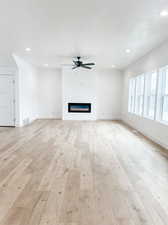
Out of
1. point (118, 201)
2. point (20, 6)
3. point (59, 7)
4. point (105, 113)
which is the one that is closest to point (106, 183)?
point (118, 201)

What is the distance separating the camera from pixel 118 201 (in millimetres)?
1888

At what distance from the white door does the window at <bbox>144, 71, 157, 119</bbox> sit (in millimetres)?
5403

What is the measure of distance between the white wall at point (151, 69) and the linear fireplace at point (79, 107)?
88.0 inches

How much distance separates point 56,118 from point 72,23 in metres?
6.02

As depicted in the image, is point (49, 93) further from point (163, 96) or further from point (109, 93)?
point (163, 96)

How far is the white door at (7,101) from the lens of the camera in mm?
6277

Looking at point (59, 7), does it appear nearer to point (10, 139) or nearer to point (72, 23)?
point (72, 23)

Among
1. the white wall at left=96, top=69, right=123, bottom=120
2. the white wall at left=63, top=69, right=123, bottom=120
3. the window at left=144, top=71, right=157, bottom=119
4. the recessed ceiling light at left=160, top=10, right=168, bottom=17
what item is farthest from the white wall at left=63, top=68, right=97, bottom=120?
the recessed ceiling light at left=160, top=10, right=168, bottom=17

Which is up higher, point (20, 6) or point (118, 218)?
point (20, 6)

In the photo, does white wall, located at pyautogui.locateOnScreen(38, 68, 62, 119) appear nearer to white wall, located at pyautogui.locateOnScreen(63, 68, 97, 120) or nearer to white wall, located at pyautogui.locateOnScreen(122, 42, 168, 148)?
white wall, located at pyautogui.locateOnScreen(63, 68, 97, 120)

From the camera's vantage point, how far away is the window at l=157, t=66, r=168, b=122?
4207 mm

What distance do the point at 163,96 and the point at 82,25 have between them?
295 centimetres

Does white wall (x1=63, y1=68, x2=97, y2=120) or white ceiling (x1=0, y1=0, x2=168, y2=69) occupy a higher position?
white ceiling (x1=0, y1=0, x2=168, y2=69)

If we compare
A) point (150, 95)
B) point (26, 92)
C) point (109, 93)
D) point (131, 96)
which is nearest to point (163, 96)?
point (150, 95)
